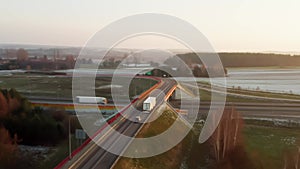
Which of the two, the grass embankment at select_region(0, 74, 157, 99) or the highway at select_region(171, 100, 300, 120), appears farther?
the grass embankment at select_region(0, 74, 157, 99)

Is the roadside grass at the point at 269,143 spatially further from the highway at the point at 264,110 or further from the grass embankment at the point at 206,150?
the highway at the point at 264,110

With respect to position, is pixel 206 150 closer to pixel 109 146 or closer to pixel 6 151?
pixel 109 146

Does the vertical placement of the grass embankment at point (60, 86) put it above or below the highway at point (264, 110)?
above

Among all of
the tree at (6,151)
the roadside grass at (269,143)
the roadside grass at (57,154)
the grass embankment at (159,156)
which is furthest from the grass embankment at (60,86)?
the roadside grass at (269,143)

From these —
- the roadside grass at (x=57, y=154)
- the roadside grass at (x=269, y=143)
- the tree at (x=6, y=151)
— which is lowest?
the roadside grass at (x=269, y=143)

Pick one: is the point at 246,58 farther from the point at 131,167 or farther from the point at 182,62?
the point at 131,167

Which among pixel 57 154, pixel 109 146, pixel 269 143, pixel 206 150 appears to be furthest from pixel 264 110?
pixel 57 154

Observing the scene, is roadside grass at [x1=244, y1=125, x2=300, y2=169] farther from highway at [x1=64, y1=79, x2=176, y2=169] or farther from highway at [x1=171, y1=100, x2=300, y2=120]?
highway at [x1=64, y1=79, x2=176, y2=169]

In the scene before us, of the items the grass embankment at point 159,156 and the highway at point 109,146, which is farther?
the grass embankment at point 159,156

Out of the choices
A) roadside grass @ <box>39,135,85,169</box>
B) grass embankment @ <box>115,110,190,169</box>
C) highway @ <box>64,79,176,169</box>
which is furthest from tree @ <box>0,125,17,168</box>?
grass embankment @ <box>115,110,190,169</box>

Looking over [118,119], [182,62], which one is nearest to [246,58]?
[182,62]
